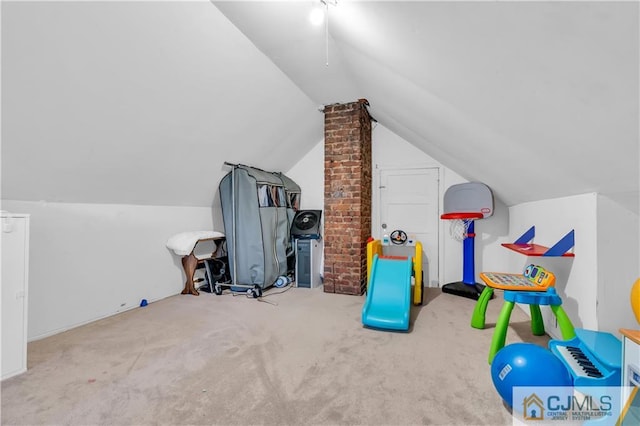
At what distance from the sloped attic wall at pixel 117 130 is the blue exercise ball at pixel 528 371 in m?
3.08

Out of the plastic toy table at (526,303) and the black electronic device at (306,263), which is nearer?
the plastic toy table at (526,303)

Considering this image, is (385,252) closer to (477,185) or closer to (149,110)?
(477,185)

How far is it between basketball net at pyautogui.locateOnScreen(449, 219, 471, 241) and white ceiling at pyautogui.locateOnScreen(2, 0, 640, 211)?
726mm

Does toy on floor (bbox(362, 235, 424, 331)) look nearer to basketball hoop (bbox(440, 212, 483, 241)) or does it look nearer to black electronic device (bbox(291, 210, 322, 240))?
basketball hoop (bbox(440, 212, 483, 241))

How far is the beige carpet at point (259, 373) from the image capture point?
162 centimetres

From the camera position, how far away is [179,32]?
219 cm

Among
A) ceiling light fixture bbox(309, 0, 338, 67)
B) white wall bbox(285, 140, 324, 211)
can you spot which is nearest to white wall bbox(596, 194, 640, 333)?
ceiling light fixture bbox(309, 0, 338, 67)

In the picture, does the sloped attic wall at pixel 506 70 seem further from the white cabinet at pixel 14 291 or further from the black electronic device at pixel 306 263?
the black electronic device at pixel 306 263

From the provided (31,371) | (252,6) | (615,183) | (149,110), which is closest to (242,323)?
(31,371)

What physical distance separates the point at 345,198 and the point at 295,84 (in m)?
1.68

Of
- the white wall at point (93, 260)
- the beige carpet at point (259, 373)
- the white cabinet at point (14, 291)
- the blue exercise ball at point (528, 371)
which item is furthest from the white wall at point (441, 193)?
the white cabinet at point (14, 291)

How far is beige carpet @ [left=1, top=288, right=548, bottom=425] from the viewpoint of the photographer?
1.62 metres

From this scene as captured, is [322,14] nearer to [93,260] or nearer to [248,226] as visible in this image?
[248,226]

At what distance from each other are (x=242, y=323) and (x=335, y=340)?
1009 mm
